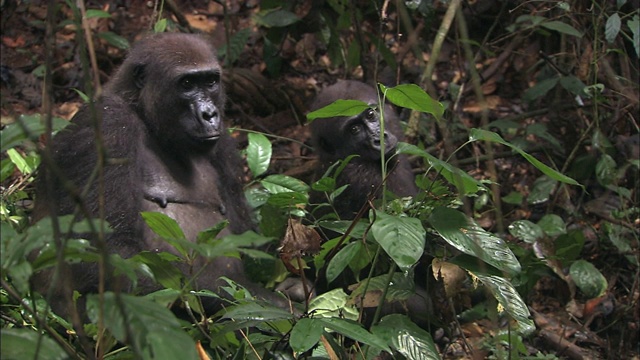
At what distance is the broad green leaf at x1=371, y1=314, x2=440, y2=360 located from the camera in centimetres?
336

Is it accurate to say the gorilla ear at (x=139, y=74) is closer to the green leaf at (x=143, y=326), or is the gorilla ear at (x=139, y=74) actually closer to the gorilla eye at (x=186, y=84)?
the gorilla eye at (x=186, y=84)

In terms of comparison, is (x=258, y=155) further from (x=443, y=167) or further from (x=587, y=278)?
(x=443, y=167)

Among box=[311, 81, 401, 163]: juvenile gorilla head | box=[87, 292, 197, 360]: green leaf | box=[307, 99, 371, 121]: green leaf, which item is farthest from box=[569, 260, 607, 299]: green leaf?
box=[87, 292, 197, 360]: green leaf

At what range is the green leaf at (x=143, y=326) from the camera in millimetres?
2078

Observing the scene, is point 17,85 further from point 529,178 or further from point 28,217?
point 529,178

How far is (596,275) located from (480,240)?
6.80 ft

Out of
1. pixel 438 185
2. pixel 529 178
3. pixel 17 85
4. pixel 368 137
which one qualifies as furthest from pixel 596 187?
pixel 17 85

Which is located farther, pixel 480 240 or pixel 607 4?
pixel 607 4

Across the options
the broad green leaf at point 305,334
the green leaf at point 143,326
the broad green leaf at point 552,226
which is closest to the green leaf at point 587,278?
the broad green leaf at point 552,226

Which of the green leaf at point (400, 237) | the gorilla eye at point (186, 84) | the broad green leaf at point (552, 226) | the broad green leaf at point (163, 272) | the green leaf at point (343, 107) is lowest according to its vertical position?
the broad green leaf at point (552, 226)

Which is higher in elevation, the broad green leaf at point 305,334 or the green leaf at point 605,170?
the broad green leaf at point 305,334

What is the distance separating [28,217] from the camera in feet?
16.9

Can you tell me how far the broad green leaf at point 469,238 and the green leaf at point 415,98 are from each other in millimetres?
410

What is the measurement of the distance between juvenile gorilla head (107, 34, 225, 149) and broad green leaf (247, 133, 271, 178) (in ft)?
1.12
